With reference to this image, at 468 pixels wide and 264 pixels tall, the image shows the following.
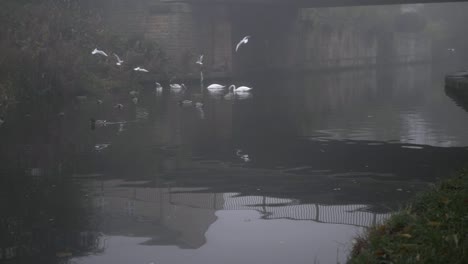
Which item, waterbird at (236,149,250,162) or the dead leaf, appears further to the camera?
waterbird at (236,149,250,162)

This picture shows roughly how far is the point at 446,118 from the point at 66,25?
1966 centimetres

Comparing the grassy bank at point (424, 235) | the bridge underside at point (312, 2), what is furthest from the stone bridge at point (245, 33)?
the grassy bank at point (424, 235)

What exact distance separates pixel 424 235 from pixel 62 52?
81.3 ft

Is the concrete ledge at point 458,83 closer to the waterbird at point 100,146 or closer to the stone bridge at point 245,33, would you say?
the stone bridge at point 245,33

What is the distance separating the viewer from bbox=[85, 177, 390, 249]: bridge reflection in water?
8273 mm

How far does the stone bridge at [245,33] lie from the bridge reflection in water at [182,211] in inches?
1170

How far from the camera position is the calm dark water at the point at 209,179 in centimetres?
781

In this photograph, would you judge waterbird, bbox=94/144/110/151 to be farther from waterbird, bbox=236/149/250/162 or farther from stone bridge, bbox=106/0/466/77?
stone bridge, bbox=106/0/466/77

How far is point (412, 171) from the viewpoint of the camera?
1211cm

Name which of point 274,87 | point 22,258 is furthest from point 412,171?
point 274,87

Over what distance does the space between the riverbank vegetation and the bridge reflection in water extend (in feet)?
47.1

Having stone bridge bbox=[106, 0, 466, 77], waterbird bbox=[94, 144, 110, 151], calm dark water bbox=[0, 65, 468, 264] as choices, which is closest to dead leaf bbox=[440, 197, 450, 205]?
calm dark water bbox=[0, 65, 468, 264]

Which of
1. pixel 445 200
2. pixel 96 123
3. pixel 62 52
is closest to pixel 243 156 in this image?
pixel 96 123

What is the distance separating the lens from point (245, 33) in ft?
164
